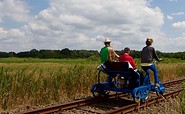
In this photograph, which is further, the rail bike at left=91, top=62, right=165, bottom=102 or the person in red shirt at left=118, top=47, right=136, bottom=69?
the person in red shirt at left=118, top=47, right=136, bottom=69

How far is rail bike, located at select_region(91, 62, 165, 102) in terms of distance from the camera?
9.87 meters

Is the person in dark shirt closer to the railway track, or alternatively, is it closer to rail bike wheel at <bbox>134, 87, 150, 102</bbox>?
rail bike wheel at <bbox>134, 87, 150, 102</bbox>

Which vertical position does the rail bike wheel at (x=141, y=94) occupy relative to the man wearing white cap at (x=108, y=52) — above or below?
below

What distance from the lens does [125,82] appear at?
1027cm

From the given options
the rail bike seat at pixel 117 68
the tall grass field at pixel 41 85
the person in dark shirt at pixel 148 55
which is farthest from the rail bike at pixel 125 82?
the tall grass field at pixel 41 85

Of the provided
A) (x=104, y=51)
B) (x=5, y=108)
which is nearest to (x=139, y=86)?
(x=104, y=51)

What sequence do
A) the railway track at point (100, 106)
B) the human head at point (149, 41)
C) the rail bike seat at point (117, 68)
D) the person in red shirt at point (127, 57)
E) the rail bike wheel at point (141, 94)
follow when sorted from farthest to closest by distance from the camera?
1. the human head at point (149, 41)
2. the person in red shirt at point (127, 57)
3. the rail bike seat at point (117, 68)
4. the rail bike wheel at point (141, 94)
5. the railway track at point (100, 106)

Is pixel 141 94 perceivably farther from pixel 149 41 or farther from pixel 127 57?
pixel 149 41

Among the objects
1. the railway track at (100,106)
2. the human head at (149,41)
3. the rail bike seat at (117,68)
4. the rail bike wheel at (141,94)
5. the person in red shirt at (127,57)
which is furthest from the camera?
the human head at (149,41)

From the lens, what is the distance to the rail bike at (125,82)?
32.4 feet

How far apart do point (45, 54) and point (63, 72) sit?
73.4 metres

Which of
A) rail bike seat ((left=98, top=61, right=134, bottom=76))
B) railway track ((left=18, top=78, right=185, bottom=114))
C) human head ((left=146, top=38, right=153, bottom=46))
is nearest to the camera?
railway track ((left=18, top=78, right=185, bottom=114))

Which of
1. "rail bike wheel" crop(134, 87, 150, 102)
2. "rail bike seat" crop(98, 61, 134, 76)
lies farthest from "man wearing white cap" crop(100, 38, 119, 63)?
"rail bike wheel" crop(134, 87, 150, 102)

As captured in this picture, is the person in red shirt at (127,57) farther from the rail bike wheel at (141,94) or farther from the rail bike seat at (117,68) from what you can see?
the rail bike wheel at (141,94)
